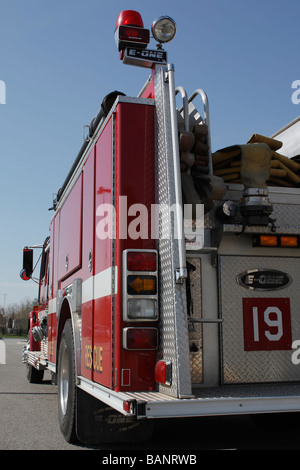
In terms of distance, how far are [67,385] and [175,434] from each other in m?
1.18

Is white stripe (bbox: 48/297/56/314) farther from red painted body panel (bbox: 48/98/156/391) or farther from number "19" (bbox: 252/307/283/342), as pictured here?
number "19" (bbox: 252/307/283/342)

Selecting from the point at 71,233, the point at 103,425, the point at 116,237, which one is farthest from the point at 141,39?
the point at 103,425

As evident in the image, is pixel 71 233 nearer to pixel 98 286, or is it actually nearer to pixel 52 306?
pixel 98 286

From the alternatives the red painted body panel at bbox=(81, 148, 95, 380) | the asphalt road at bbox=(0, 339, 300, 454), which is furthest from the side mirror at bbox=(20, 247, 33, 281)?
the red painted body panel at bbox=(81, 148, 95, 380)

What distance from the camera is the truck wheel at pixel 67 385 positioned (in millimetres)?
4660

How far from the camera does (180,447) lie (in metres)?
4.72

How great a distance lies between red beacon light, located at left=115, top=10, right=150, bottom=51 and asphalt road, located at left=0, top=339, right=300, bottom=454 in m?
3.29

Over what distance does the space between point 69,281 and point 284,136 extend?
9.27 ft

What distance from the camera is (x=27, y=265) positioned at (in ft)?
31.3

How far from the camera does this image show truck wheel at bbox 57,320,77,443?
4660 millimetres

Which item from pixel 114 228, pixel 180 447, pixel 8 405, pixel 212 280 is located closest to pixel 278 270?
pixel 212 280

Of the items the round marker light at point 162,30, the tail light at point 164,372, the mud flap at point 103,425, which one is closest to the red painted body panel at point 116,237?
the tail light at point 164,372

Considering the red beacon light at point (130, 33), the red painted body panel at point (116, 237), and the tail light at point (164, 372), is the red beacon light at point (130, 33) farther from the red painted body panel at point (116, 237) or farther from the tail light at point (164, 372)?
the tail light at point (164, 372)
